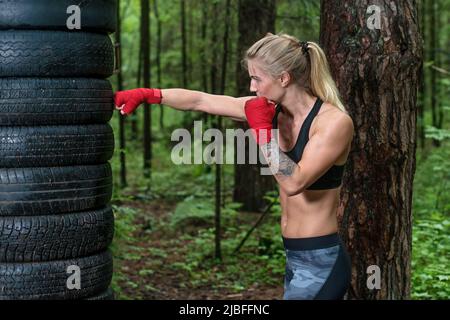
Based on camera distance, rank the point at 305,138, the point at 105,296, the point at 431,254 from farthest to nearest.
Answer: the point at 431,254, the point at 105,296, the point at 305,138

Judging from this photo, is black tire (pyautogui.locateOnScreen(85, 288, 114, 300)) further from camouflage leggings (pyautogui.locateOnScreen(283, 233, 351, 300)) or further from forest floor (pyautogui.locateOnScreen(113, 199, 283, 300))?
forest floor (pyautogui.locateOnScreen(113, 199, 283, 300))

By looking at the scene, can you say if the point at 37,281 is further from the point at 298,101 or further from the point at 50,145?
the point at 298,101

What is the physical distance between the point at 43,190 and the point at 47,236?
12.0 inches

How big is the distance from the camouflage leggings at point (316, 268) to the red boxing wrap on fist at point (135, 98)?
131cm

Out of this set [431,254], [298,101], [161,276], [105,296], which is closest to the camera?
[298,101]

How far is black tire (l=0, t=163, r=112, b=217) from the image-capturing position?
4.44 metres

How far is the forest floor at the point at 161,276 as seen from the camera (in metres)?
8.07

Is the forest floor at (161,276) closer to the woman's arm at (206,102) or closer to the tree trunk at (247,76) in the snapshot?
the tree trunk at (247,76)

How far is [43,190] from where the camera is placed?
4473mm

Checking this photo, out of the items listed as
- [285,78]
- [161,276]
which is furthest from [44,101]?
[161,276]

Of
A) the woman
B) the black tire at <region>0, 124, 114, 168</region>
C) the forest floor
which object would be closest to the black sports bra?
the woman

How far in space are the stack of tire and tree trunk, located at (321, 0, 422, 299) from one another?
183 centimetres
